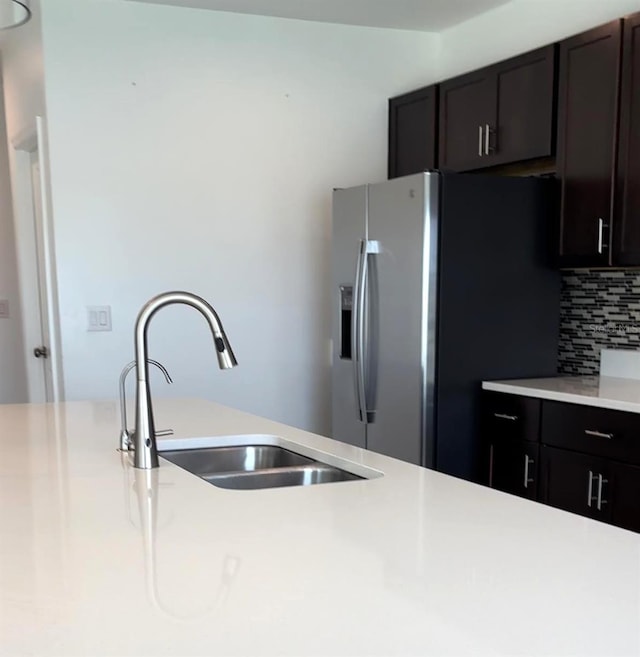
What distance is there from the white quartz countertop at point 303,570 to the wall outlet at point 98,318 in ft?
6.30

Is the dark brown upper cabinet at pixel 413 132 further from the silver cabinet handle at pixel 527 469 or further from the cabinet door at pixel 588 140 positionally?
the silver cabinet handle at pixel 527 469

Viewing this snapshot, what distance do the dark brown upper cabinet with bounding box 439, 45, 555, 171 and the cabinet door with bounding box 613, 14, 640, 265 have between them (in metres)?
0.36

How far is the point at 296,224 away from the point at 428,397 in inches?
52.0

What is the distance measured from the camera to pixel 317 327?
12.8ft

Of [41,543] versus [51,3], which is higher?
[51,3]

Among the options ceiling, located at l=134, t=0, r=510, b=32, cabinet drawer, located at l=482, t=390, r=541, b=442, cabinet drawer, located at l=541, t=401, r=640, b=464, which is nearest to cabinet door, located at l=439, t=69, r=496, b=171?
ceiling, located at l=134, t=0, r=510, b=32

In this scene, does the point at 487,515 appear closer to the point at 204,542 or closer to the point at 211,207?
the point at 204,542

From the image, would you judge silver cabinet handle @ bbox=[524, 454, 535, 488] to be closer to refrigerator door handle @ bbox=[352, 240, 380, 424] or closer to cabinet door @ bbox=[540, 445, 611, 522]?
cabinet door @ bbox=[540, 445, 611, 522]

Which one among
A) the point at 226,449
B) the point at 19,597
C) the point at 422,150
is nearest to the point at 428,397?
the point at 226,449

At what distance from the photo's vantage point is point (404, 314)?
3014 millimetres

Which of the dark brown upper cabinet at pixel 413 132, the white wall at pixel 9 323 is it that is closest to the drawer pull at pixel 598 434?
the dark brown upper cabinet at pixel 413 132

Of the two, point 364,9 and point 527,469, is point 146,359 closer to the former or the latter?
point 527,469

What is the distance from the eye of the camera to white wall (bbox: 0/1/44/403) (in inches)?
142

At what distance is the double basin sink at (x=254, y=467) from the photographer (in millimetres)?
1738
